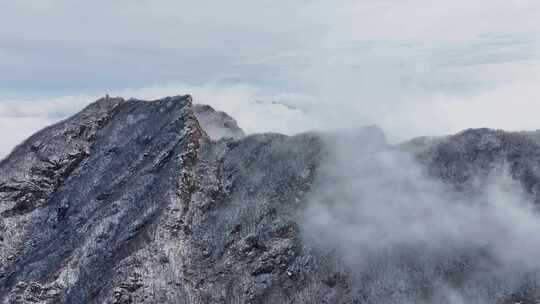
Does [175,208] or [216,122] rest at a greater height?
[216,122]

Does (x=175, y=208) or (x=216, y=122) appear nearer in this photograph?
(x=175, y=208)

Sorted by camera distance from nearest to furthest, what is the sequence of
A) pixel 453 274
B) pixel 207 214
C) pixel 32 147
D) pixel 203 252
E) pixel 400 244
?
1. pixel 453 274
2. pixel 400 244
3. pixel 203 252
4. pixel 207 214
5. pixel 32 147

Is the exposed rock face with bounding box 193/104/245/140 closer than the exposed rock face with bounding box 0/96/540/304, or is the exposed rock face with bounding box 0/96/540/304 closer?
the exposed rock face with bounding box 0/96/540/304

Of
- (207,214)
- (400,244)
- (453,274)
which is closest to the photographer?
(453,274)

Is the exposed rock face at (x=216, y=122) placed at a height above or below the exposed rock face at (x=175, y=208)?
above

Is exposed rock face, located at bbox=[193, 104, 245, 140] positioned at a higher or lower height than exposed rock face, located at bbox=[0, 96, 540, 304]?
higher

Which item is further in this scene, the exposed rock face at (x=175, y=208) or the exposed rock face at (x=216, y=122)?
the exposed rock face at (x=216, y=122)

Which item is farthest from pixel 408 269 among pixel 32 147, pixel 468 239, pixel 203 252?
pixel 32 147

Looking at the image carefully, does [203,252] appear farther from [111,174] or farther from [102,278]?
[111,174]
